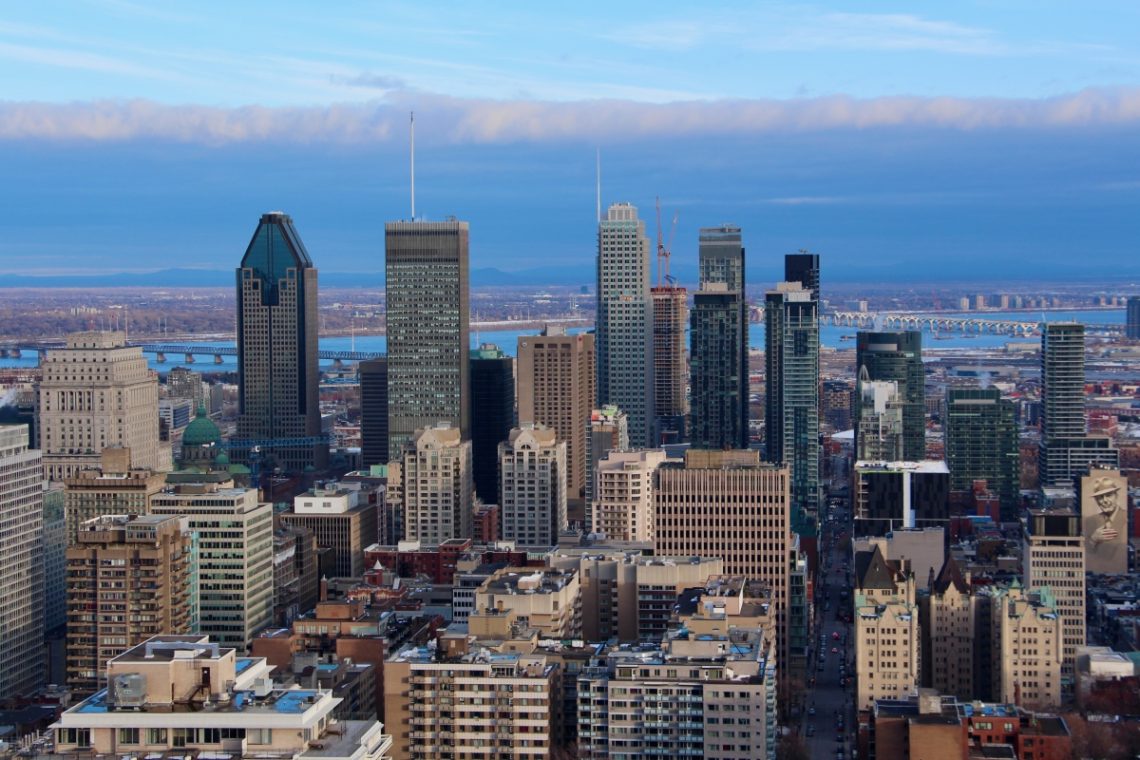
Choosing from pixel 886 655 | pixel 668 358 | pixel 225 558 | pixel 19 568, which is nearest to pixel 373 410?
pixel 668 358

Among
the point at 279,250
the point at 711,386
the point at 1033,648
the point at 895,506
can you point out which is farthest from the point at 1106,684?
the point at 279,250

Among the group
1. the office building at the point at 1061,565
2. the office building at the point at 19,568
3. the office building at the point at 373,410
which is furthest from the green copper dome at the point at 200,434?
the office building at the point at 1061,565

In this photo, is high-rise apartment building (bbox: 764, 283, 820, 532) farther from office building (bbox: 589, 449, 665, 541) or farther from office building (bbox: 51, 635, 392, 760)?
office building (bbox: 51, 635, 392, 760)

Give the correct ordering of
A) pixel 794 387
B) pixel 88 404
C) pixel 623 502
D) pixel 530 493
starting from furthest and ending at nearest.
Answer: pixel 794 387
pixel 88 404
pixel 530 493
pixel 623 502

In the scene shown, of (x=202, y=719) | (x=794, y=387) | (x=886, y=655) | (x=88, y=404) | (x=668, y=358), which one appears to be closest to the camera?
(x=202, y=719)

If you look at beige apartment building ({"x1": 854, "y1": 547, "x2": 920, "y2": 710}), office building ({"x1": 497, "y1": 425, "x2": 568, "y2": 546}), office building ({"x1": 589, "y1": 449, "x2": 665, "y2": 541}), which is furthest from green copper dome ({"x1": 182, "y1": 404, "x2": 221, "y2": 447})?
beige apartment building ({"x1": 854, "y1": 547, "x2": 920, "y2": 710})

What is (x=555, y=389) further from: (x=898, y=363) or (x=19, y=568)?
(x=19, y=568)

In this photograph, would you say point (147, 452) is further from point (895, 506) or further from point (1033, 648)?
point (1033, 648)
